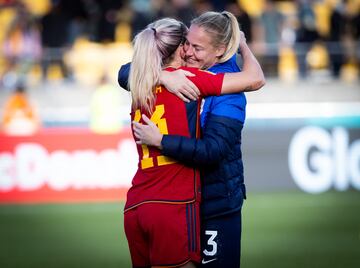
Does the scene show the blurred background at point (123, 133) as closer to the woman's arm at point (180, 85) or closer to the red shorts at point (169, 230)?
the woman's arm at point (180, 85)

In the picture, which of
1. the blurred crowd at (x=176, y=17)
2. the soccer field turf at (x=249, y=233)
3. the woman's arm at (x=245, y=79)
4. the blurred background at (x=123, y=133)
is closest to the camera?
the woman's arm at (x=245, y=79)

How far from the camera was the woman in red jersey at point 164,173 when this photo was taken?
4.15m

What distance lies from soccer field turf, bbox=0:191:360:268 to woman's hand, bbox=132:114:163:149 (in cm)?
360

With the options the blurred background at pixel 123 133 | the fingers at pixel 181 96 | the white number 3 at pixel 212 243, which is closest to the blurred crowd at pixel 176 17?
the blurred background at pixel 123 133

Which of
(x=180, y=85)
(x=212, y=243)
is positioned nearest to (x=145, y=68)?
(x=180, y=85)

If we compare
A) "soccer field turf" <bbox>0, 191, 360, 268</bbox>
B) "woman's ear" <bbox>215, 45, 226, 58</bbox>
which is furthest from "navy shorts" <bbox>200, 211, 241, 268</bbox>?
"soccer field turf" <bbox>0, 191, 360, 268</bbox>

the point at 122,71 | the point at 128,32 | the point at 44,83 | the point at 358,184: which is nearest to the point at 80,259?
the point at 122,71

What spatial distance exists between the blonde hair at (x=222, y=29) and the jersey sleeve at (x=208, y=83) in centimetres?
19

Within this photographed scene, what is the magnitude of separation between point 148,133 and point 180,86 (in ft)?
0.92

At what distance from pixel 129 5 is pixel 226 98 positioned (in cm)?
1226

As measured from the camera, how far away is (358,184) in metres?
12.5

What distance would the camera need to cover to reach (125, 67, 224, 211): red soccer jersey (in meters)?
4.16

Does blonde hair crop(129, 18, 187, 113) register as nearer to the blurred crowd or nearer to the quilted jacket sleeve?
the quilted jacket sleeve

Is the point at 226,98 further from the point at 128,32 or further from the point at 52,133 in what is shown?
the point at 128,32
